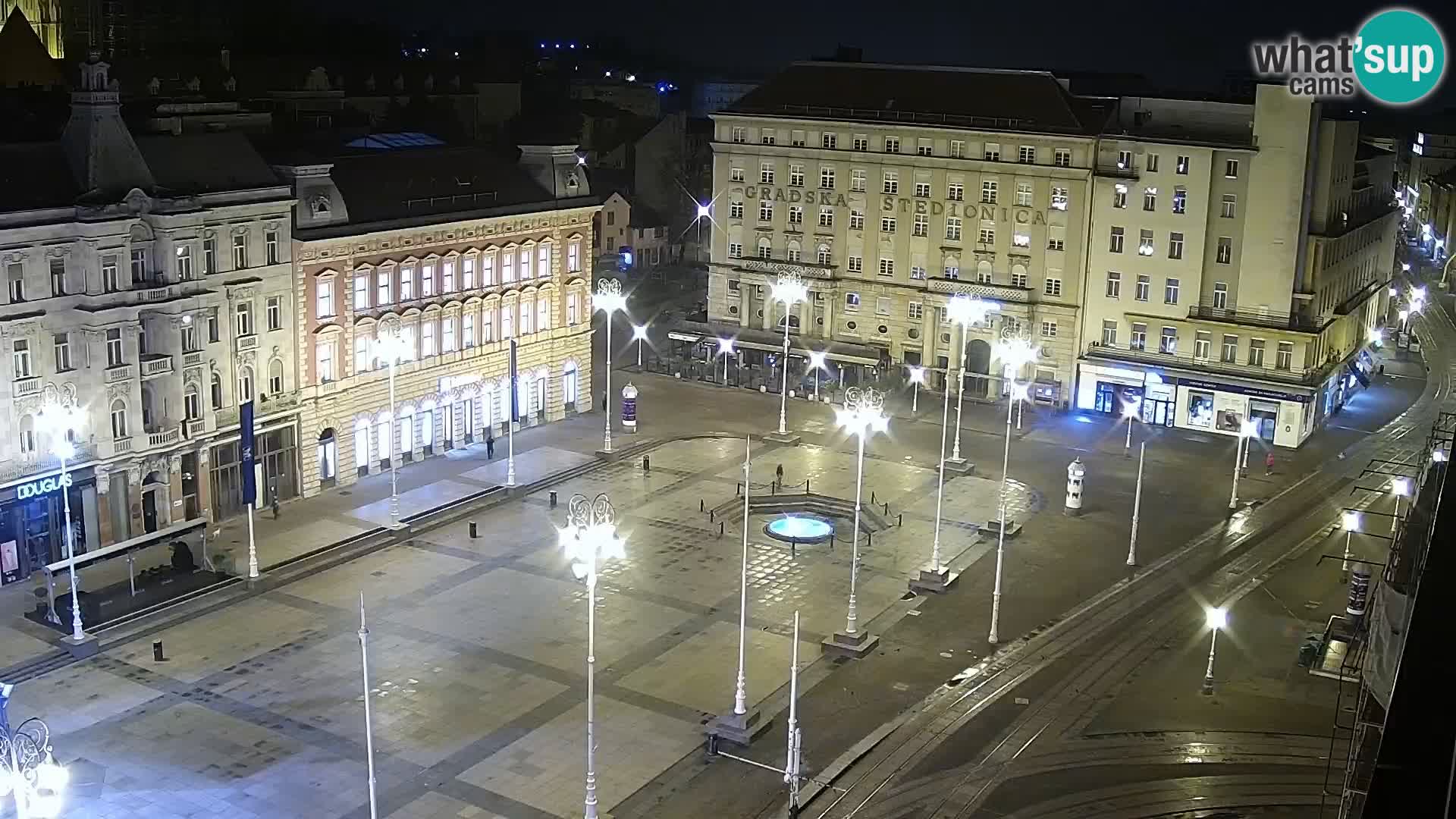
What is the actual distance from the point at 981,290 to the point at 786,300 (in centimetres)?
1343

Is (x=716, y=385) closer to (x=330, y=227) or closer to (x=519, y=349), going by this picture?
(x=519, y=349)

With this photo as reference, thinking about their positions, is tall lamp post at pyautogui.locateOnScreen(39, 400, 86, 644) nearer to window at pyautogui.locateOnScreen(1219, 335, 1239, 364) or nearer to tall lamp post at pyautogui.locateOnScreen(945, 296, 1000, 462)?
tall lamp post at pyautogui.locateOnScreen(945, 296, 1000, 462)

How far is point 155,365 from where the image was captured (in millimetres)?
60750

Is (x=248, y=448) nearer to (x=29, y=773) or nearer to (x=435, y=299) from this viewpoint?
(x=435, y=299)

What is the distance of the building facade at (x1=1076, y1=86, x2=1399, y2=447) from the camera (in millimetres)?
85188

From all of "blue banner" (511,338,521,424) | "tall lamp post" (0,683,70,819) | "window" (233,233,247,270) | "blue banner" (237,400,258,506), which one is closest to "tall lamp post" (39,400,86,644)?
"blue banner" (237,400,258,506)

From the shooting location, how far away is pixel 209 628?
5403cm

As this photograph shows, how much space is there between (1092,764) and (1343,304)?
57.4 meters

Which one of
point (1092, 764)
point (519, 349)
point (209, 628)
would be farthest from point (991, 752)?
point (519, 349)

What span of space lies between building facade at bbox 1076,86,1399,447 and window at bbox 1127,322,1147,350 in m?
0.07

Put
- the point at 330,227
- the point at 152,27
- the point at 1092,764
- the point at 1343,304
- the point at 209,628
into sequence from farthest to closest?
the point at 152,27
the point at 1343,304
the point at 330,227
the point at 209,628
the point at 1092,764

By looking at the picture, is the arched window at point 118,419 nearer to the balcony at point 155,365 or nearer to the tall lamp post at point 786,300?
the balcony at point 155,365

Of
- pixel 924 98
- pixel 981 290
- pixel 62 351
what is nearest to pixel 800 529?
pixel 981 290

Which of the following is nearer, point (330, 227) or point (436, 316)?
point (330, 227)
